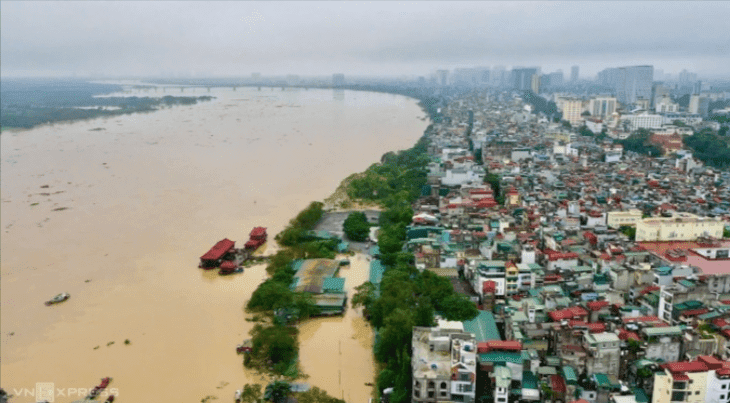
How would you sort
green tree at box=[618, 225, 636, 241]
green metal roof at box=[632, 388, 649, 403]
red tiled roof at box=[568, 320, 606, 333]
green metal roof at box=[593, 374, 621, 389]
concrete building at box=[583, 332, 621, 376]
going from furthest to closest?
1. green tree at box=[618, 225, 636, 241]
2. red tiled roof at box=[568, 320, 606, 333]
3. concrete building at box=[583, 332, 621, 376]
4. green metal roof at box=[593, 374, 621, 389]
5. green metal roof at box=[632, 388, 649, 403]

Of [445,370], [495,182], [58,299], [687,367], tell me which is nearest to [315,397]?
[445,370]

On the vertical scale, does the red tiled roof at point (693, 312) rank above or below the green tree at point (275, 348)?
above

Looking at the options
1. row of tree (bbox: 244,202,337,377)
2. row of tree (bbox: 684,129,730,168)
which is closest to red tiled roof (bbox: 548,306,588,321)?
row of tree (bbox: 244,202,337,377)

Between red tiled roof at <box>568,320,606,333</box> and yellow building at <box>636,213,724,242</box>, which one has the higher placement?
yellow building at <box>636,213,724,242</box>

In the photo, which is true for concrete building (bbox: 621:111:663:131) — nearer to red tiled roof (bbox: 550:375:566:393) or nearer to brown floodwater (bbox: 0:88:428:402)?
brown floodwater (bbox: 0:88:428:402)

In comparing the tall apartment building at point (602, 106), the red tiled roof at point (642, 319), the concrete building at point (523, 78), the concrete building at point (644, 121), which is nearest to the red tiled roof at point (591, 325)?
the red tiled roof at point (642, 319)

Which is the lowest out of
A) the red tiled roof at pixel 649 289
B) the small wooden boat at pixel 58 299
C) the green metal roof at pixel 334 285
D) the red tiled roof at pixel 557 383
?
the small wooden boat at pixel 58 299

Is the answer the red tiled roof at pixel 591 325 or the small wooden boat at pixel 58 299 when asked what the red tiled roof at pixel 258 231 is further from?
the red tiled roof at pixel 591 325
